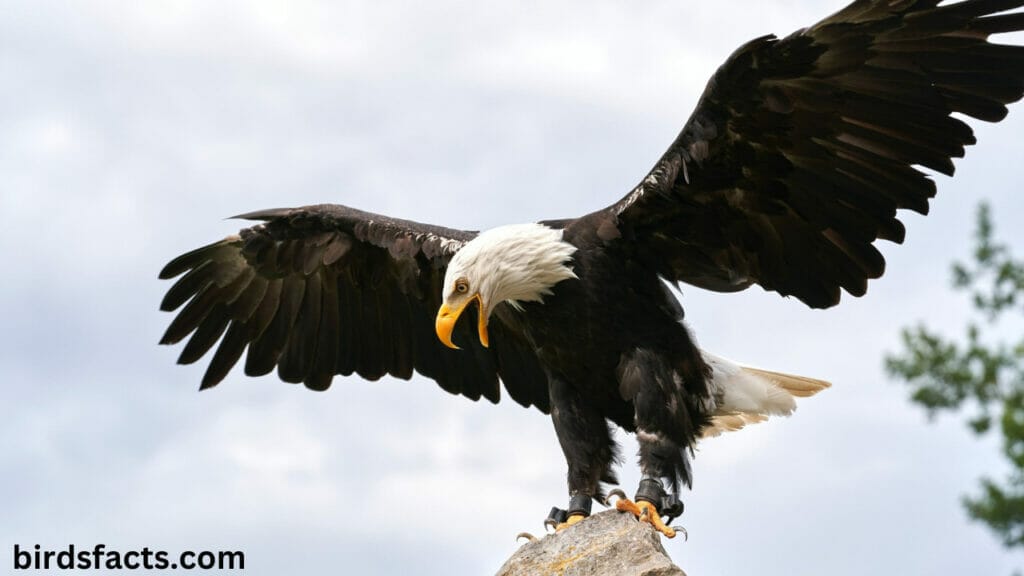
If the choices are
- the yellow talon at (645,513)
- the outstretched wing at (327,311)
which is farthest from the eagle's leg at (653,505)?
the outstretched wing at (327,311)

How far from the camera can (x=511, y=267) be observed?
7.91 metres

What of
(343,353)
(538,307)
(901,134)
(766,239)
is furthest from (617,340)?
(343,353)

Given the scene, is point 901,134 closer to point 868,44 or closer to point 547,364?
point 868,44

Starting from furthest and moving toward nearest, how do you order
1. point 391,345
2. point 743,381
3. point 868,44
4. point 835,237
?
point 391,345
point 743,381
point 835,237
point 868,44

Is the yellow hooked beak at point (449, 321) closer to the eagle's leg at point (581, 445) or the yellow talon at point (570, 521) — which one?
the eagle's leg at point (581, 445)

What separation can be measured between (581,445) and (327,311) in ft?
7.93

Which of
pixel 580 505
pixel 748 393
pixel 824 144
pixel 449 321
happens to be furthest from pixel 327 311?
pixel 824 144

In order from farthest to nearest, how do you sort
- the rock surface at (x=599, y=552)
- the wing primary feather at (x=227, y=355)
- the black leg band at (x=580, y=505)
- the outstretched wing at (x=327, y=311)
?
the wing primary feather at (x=227, y=355), the outstretched wing at (x=327, y=311), the black leg band at (x=580, y=505), the rock surface at (x=599, y=552)

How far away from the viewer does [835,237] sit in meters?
8.01

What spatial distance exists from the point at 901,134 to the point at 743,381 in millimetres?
1723

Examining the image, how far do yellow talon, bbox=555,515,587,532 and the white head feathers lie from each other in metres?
1.13

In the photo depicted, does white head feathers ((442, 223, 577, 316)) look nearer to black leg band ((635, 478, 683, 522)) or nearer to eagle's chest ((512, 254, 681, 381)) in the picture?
eagle's chest ((512, 254, 681, 381))

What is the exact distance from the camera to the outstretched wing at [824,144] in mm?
A: 7441

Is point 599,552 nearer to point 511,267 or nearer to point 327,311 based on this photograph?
point 511,267
